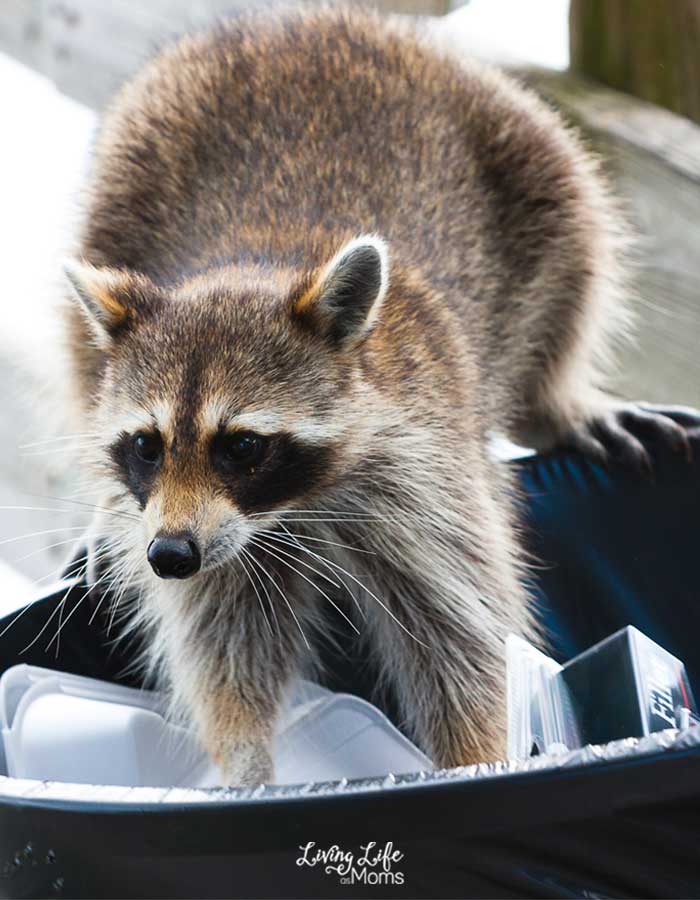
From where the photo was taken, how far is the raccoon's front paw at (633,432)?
1.67 meters

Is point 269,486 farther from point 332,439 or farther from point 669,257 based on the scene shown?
point 669,257

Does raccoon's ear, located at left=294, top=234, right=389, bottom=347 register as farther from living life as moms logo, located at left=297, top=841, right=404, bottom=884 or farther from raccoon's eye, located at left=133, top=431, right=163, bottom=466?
living life as moms logo, located at left=297, top=841, right=404, bottom=884

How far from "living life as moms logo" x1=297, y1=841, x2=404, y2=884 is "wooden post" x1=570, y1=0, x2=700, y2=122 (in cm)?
119

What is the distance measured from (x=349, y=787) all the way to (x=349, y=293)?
566 millimetres

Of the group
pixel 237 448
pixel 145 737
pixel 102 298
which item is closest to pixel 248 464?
pixel 237 448

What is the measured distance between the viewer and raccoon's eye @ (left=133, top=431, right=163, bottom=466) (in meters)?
1.22

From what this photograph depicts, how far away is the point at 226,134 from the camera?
171 cm

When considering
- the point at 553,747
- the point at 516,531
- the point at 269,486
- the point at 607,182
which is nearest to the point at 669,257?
the point at 607,182

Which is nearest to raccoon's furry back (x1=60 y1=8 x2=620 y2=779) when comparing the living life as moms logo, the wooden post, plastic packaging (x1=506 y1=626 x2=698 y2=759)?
the wooden post

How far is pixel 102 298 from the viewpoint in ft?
4.33

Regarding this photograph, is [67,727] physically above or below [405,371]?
below

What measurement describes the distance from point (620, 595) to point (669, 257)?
0.45 m

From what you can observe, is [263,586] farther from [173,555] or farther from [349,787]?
[349,787]

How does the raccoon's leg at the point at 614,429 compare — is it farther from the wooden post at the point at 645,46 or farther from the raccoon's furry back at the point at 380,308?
the wooden post at the point at 645,46
